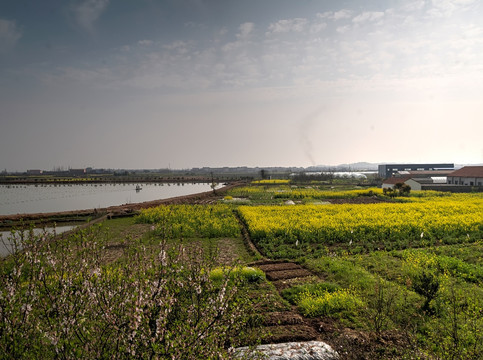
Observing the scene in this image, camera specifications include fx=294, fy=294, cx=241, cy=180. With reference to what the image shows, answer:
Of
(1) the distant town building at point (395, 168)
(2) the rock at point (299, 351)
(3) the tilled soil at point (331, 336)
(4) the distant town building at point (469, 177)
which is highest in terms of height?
(1) the distant town building at point (395, 168)

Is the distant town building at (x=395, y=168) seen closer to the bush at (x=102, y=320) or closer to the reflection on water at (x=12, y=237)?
the reflection on water at (x=12, y=237)

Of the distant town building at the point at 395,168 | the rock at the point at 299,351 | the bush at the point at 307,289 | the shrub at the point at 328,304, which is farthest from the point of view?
the distant town building at the point at 395,168

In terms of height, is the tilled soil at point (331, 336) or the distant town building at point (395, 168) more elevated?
the distant town building at point (395, 168)

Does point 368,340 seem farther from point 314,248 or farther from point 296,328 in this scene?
point 314,248

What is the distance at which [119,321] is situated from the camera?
404cm

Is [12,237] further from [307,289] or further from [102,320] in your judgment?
[307,289]

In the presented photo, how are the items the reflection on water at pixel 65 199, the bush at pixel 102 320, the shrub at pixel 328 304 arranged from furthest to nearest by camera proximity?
1. the reflection on water at pixel 65 199
2. the shrub at pixel 328 304
3. the bush at pixel 102 320

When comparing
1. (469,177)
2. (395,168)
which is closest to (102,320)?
(469,177)

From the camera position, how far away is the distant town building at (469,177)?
190 ft

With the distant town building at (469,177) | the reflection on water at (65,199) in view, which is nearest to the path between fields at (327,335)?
the reflection on water at (65,199)

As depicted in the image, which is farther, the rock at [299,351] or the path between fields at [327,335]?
the path between fields at [327,335]

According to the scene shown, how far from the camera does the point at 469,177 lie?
60.5 m

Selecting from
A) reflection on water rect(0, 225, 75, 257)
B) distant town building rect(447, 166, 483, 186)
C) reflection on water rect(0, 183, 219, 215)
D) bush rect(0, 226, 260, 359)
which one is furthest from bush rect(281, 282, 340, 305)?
distant town building rect(447, 166, 483, 186)

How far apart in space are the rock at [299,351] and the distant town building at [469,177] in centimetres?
6676
